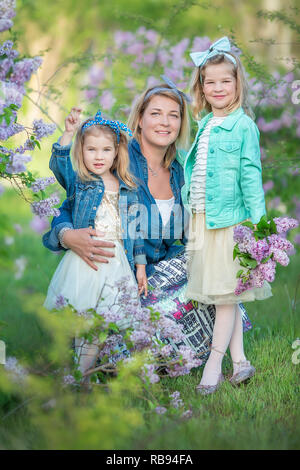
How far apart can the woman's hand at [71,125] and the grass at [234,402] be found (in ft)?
2.87

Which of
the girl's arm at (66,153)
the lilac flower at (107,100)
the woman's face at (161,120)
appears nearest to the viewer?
the girl's arm at (66,153)

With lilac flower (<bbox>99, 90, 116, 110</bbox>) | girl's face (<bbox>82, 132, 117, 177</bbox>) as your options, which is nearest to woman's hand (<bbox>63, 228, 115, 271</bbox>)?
girl's face (<bbox>82, 132, 117, 177</bbox>)

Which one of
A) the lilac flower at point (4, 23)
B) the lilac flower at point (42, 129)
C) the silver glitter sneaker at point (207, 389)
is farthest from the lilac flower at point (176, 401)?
the lilac flower at point (4, 23)

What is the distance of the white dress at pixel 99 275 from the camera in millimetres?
2967

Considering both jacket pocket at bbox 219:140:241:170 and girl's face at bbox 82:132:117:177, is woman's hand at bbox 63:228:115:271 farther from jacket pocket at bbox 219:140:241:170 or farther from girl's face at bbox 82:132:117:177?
jacket pocket at bbox 219:140:241:170

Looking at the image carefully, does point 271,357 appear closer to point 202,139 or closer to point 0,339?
point 202,139

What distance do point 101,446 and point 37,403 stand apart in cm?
71

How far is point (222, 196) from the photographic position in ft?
10.1

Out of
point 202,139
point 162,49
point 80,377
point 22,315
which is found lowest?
point 80,377

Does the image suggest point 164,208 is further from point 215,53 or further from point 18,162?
point 18,162

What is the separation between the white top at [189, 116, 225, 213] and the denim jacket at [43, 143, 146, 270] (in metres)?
0.34

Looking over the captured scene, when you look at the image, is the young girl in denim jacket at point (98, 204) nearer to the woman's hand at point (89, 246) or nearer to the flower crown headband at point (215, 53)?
the woman's hand at point (89, 246)

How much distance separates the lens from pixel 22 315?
4.50 metres
